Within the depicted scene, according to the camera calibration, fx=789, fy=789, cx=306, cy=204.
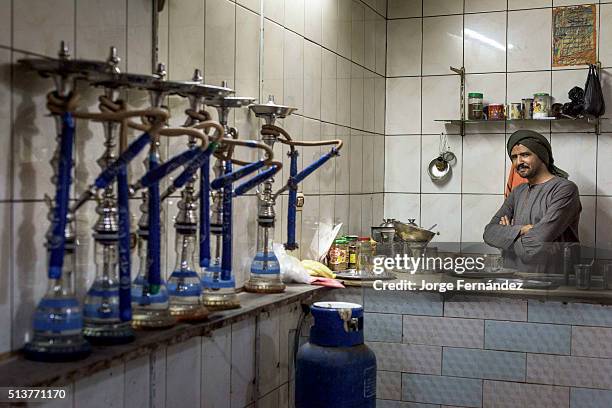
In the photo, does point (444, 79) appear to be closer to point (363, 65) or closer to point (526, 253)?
point (363, 65)

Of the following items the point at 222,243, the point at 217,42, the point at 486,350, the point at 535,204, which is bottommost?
the point at 486,350

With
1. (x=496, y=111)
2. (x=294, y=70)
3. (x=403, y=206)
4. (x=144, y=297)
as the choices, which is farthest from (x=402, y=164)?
(x=144, y=297)

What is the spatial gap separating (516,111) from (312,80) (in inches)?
52.8

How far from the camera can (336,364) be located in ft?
7.59

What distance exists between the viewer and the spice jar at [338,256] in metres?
→ 3.15

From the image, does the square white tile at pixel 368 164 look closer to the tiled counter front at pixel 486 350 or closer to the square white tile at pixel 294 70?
the square white tile at pixel 294 70

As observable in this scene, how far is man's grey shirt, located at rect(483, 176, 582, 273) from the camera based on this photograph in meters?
3.06

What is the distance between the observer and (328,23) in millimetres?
3217

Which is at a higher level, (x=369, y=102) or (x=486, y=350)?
(x=369, y=102)

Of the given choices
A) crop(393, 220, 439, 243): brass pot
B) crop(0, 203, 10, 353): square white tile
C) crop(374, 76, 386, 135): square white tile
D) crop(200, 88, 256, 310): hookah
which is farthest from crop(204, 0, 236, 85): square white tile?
crop(374, 76, 386, 135): square white tile

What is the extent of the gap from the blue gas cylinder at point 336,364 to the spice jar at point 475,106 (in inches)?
73.5

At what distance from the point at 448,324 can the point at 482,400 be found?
0.89 feet

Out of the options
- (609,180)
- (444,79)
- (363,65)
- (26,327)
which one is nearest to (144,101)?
(26,327)

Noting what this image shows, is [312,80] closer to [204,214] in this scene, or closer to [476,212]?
[204,214]
